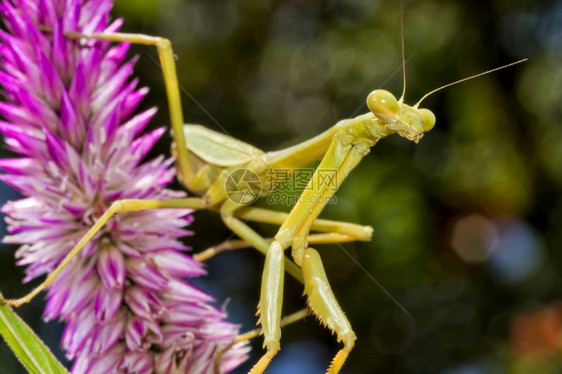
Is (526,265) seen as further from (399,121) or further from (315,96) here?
(399,121)

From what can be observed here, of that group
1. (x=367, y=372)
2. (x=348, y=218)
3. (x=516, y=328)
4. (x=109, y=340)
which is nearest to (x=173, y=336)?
(x=109, y=340)

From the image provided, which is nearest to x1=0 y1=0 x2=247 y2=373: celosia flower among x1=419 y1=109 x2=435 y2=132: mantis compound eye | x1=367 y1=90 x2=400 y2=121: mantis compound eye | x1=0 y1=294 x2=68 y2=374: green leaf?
x1=0 y1=294 x2=68 y2=374: green leaf

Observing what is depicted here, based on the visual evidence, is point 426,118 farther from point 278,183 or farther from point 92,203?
point 92,203

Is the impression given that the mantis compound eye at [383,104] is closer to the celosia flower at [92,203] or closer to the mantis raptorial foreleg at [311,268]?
the mantis raptorial foreleg at [311,268]

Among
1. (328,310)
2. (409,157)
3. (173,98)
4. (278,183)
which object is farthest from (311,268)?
(409,157)

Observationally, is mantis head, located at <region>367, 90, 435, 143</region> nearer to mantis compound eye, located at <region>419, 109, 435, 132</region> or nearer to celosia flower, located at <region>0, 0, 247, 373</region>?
mantis compound eye, located at <region>419, 109, 435, 132</region>

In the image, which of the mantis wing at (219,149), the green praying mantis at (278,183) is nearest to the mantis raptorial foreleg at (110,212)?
the green praying mantis at (278,183)
